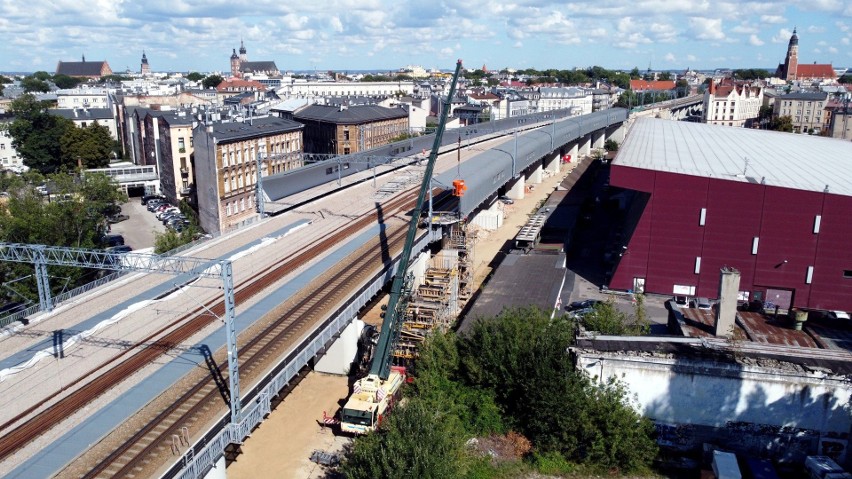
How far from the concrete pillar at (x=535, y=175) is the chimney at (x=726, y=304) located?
4800 cm

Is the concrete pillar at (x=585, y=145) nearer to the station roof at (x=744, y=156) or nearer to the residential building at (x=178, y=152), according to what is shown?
the station roof at (x=744, y=156)

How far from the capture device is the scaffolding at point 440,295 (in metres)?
27.5

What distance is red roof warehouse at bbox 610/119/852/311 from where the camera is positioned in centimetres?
3238

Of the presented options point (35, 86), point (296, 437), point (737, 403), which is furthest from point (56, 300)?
point (35, 86)

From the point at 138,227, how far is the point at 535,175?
1689 inches

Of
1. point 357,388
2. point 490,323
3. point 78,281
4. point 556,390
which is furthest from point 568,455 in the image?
point 78,281

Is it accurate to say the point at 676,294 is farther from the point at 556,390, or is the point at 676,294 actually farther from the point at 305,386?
the point at 305,386

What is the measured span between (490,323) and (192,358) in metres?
10.6

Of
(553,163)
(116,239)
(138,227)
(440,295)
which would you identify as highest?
(553,163)

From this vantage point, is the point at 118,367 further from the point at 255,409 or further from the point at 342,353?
the point at 342,353

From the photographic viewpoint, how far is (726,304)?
26.5 meters

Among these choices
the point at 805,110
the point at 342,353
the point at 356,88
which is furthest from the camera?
the point at 356,88

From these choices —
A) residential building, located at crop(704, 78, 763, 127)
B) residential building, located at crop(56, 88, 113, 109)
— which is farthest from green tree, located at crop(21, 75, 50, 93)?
residential building, located at crop(704, 78, 763, 127)

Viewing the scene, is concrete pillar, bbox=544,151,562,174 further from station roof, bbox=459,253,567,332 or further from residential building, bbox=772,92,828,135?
residential building, bbox=772,92,828,135
